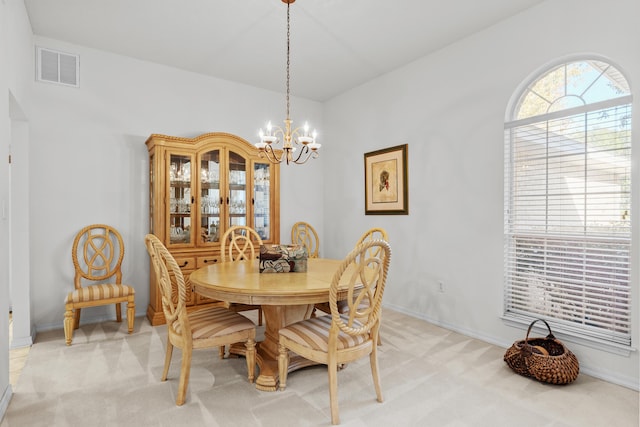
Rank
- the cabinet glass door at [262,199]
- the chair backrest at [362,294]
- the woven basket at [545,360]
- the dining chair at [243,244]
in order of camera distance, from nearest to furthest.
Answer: the chair backrest at [362,294] < the woven basket at [545,360] < the dining chair at [243,244] < the cabinet glass door at [262,199]

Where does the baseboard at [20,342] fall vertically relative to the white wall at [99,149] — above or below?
below

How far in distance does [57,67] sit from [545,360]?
4.79 metres

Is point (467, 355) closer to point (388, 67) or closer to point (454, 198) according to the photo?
point (454, 198)

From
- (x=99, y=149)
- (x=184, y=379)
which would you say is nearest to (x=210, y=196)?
(x=99, y=149)

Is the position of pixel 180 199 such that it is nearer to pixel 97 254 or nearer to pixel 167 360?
pixel 97 254

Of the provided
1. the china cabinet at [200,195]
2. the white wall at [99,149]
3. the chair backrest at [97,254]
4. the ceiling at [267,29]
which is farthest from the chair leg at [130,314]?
the ceiling at [267,29]

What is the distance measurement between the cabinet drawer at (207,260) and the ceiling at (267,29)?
7.02 ft

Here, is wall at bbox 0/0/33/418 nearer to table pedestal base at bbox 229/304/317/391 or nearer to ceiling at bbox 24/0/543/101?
ceiling at bbox 24/0/543/101

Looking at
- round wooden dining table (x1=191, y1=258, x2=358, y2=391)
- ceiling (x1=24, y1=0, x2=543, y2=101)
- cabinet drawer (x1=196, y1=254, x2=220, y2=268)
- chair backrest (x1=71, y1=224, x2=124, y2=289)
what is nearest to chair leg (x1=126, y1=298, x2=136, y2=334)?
chair backrest (x1=71, y1=224, x2=124, y2=289)

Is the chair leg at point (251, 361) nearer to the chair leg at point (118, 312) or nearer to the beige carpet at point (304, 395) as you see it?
the beige carpet at point (304, 395)

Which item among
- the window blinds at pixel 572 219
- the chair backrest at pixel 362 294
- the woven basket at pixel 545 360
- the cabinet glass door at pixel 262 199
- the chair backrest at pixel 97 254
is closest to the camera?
the chair backrest at pixel 362 294

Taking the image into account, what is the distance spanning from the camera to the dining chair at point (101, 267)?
321 cm

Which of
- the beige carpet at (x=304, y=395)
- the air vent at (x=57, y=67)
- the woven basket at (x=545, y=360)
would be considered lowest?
the beige carpet at (x=304, y=395)

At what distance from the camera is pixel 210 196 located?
3.89m
